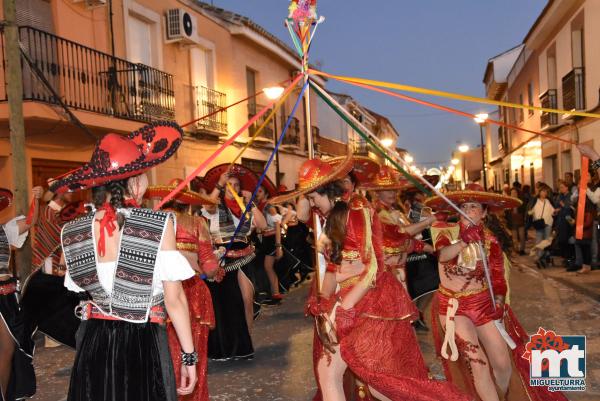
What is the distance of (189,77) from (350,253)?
13.8m

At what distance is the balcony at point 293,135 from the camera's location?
77.3ft

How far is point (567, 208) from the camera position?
11.9 metres

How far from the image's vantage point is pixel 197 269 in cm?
516

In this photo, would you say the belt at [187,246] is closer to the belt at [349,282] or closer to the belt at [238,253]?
the belt at [238,253]

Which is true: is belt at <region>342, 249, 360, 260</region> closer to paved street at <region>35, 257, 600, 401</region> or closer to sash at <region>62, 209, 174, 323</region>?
sash at <region>62, 209, 174, 323</region>

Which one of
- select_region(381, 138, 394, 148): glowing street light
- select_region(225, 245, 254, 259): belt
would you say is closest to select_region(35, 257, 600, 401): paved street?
select_region(225, 245, 254, 259): belt

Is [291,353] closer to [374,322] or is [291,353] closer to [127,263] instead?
[374,322]

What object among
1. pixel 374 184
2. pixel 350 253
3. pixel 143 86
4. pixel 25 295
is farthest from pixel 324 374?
pixel 143 86

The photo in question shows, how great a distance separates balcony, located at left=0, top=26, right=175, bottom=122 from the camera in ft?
35.6

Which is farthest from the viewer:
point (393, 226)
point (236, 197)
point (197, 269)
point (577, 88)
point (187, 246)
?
point (577, 88)

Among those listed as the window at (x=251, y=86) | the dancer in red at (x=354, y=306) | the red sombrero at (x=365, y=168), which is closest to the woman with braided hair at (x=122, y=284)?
the dancer in red at (x=354, y=306)

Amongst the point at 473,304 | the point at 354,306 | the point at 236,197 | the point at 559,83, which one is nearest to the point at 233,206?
the point at 236,197

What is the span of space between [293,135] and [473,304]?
20.6 meters

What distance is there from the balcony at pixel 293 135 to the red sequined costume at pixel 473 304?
1910 cm
